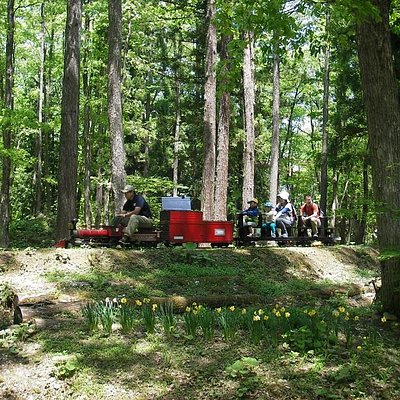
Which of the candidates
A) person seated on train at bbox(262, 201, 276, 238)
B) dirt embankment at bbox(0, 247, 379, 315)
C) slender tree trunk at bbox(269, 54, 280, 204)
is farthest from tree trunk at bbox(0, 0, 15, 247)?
slender tree trunk at bbox(269, 54, 280, 204)

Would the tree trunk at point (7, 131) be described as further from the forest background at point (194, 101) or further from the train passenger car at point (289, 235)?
the train passenger car at point (289, 235)

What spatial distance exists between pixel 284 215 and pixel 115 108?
5405 millimetres

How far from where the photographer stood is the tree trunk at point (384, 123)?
6.32 metres

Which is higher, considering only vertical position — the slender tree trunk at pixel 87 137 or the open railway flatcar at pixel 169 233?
the slender tree trunk at pixel 87 137

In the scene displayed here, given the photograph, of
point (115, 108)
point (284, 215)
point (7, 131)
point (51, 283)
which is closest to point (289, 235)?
point (284, 215)

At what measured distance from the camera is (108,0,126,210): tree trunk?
43.7 ft

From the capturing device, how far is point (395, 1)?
25.2 feet

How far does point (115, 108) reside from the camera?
13.5 m

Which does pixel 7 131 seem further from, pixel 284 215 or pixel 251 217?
pixel 284 215

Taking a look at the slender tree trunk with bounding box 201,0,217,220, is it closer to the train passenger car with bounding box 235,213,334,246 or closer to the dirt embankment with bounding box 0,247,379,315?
the train passenger car with bounding box 235,213,334,246

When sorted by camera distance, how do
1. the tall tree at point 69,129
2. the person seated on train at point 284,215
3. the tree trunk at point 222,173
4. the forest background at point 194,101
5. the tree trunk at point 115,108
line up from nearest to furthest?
the forest background at point 194,101, the tall tree at point 69,129, the person seated on train at point 284,215, the tree trunk at point 115,108, the tree trunk at point 222,173

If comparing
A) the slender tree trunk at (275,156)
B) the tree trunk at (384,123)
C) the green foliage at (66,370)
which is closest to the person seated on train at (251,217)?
the slender tree trunk at (275,156)

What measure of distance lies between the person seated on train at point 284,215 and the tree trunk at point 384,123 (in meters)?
6.68

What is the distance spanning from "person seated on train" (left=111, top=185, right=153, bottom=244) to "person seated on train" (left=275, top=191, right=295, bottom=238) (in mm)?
4149
